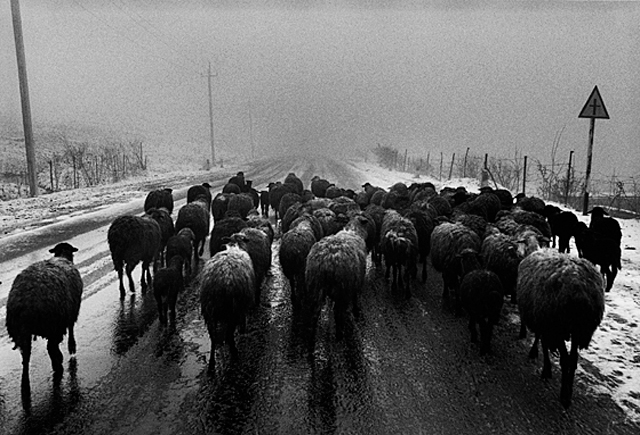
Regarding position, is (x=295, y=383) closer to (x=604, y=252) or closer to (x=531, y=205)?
(x=604, y=252)

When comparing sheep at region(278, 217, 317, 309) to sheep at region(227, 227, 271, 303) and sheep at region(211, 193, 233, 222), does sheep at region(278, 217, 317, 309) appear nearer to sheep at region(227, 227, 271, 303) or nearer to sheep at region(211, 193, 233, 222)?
sheep at region(227, 227, 271, 303)

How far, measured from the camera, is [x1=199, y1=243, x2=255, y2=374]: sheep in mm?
5871

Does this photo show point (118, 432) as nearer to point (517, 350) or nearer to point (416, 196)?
point (517, 350)

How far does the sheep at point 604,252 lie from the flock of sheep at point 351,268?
0.06 feet

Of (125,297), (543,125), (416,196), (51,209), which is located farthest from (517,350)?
(543,125)

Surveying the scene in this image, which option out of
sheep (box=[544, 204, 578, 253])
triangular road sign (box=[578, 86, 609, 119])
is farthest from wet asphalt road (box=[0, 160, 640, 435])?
triangular road sign (box=[578, 86, 609, 119])

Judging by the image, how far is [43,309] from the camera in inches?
209

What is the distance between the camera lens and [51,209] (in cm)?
1783

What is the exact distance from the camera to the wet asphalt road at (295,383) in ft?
14.9

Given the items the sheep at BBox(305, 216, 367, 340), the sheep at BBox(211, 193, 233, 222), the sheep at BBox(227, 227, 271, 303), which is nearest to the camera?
the sheep at BBox(305, 216, 367, 340)

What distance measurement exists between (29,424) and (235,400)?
6.87 ft

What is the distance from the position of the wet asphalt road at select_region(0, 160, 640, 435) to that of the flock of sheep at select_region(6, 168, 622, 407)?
30cm

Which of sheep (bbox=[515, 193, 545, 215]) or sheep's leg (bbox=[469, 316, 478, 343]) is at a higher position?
sheep (bbox=[515, 193, 545, 215])

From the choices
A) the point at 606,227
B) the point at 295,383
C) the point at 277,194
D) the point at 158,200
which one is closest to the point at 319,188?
the point at 277,194
